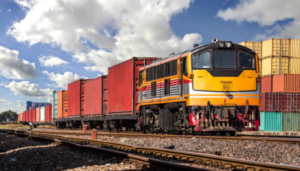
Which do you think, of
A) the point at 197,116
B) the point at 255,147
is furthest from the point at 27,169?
the point at 197,116

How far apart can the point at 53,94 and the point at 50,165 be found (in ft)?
118

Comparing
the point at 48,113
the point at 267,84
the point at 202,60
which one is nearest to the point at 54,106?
the point at 48,113

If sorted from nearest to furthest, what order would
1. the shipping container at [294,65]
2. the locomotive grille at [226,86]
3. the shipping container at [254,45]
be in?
the locomotive grille at [226,86], the shipping container at [294,65], the shipping container at [254,45]

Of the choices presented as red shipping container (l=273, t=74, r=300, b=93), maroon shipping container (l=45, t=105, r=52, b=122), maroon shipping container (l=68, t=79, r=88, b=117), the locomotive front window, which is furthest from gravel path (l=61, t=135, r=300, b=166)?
maroon shipping container (l=45, t=105, r=52, b=122)

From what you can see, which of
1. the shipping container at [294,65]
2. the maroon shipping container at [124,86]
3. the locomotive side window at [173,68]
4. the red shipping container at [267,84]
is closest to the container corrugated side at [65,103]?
the maroon shipping container at [124,86]

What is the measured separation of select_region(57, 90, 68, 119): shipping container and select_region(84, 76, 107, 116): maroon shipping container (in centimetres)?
769

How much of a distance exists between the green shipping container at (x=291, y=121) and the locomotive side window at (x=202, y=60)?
2297 cm

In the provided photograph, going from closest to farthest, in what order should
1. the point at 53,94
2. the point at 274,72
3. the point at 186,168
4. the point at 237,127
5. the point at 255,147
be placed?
the point at 186,168 → the point at 255,147 → the point at 237,127 → the point at 274,72 → the point at 53,94

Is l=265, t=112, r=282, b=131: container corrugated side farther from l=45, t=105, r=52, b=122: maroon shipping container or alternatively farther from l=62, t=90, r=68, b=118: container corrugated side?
l=45, t=105, r=52, b=122: maroon shipping container

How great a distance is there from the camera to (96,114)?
26.2m

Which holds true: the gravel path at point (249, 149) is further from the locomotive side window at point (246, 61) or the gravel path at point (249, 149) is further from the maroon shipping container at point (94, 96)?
the maroon shipping container at point (94, 96)

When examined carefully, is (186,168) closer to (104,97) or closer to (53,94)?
(104,97)

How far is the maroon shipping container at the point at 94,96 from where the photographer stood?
1009 inches

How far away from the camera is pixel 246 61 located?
12.8 meters
